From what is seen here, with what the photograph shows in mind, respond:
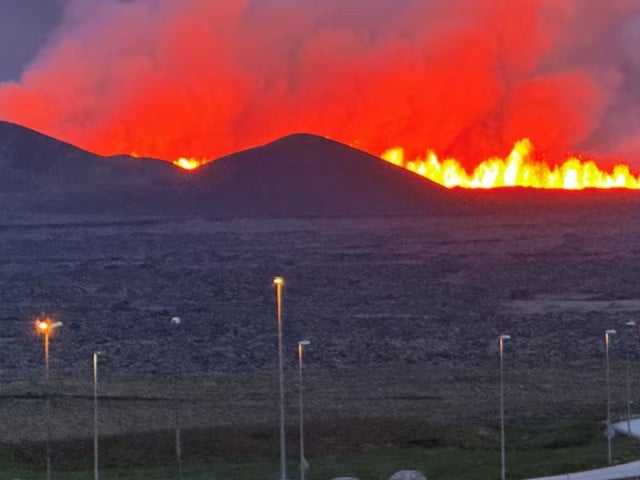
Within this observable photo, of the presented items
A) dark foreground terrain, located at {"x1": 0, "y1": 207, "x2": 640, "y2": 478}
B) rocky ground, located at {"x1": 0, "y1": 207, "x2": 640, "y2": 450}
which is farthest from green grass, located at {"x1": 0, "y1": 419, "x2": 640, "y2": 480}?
rocky ground, located at {"x1": 0, "y1": 207, "x2": 640, "y2": 450}

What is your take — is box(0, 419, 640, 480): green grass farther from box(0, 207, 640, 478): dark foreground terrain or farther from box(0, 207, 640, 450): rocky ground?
box(0, 207, 640, 450): rocky ground

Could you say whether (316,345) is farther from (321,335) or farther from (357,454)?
(357,454)

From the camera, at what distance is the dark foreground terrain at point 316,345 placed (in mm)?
81625

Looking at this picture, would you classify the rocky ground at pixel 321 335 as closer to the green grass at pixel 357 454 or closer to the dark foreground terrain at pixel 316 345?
the dark foreground terrain at pixel 316 345

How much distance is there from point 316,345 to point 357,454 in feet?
189

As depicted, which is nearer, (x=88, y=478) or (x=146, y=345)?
(x=88, y=478)

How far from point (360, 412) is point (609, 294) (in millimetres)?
80254

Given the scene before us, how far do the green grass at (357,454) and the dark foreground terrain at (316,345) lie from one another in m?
0.31

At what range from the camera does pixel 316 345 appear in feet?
425

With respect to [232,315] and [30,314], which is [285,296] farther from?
[30,314]

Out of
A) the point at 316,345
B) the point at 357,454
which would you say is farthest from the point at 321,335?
the point at 357,454

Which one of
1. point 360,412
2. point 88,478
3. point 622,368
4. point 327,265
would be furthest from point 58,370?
point 327,265

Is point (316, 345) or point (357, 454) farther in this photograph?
point (316, 345)

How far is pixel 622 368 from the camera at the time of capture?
363 feet
